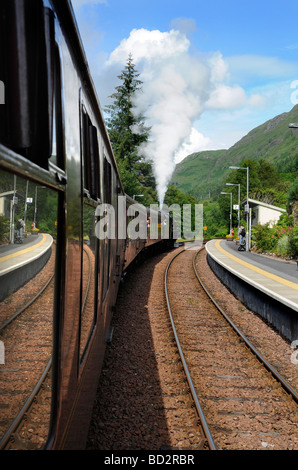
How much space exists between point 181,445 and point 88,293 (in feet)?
7.02

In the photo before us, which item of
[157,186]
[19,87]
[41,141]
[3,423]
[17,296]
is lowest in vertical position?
[3,423]

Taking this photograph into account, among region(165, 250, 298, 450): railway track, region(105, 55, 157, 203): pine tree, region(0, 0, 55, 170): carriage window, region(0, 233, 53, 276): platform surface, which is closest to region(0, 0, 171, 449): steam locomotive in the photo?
region(0, 0, 55, 170): carriage window

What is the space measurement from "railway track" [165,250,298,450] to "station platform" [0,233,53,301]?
3223mm

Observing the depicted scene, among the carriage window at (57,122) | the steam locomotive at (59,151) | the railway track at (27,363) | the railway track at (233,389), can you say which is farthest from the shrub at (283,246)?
the railway track at (27,363)

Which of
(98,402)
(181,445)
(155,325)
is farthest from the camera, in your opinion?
(155,325)

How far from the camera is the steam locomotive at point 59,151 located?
1302 millimetres

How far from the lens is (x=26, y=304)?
1517 mm

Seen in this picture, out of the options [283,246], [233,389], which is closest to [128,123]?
[283,246]

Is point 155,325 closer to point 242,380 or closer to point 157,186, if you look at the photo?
point 242,380

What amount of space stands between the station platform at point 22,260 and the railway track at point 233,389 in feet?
10.6

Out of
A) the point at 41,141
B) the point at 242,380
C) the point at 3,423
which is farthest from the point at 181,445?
the point at 41,141

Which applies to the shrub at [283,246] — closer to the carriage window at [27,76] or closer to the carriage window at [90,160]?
the carriage window at [90,160]

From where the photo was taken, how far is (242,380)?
5.87 metres

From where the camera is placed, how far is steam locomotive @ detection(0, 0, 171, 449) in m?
1.30
